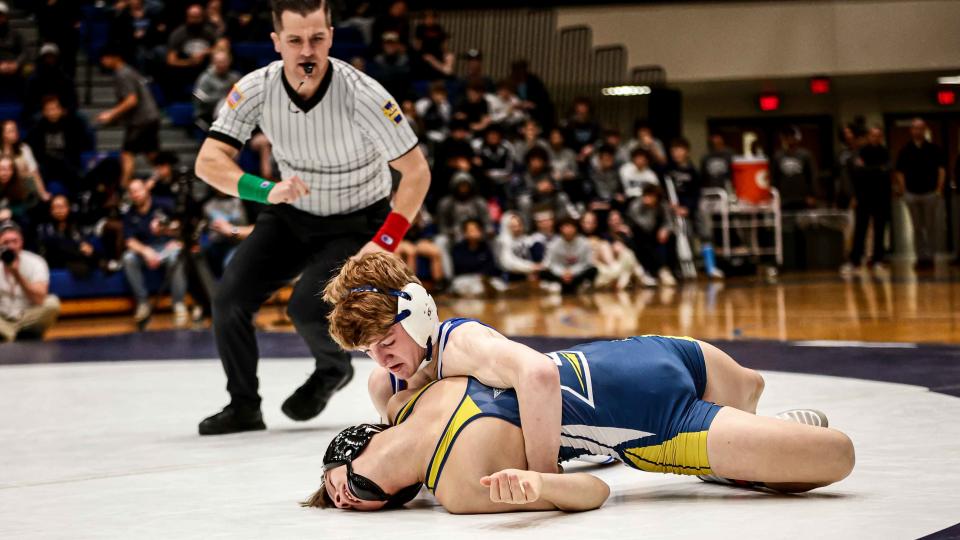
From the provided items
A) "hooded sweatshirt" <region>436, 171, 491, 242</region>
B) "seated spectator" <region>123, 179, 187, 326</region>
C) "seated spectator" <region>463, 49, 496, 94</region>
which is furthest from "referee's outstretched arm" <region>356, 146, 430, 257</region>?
"seated spectator" <region>463, 49, 496, 94</region>

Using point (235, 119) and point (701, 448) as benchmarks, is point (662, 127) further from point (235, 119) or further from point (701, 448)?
point (701, 448)

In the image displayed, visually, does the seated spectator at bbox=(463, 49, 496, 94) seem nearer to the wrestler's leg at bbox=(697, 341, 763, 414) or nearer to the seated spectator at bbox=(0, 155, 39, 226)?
the seated spectator at bbox=(0, 155, 39, 226)

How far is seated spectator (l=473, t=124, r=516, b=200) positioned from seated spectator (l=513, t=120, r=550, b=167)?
8.4 inches

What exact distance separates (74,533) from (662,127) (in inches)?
538

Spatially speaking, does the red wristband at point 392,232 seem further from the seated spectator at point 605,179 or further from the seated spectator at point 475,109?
the seated spectator at point 605,179

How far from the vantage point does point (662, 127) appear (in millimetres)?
15656

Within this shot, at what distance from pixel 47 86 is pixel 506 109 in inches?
187

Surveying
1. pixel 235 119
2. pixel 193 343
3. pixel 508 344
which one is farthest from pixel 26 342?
pixel 508 344

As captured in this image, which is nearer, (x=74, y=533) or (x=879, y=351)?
(x=74, y=533)

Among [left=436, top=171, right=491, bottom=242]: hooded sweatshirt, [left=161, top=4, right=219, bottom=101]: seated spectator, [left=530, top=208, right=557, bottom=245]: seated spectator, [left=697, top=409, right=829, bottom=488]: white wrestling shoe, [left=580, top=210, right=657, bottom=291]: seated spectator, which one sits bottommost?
[left=580, top=210, right=657, bottom=291]: seated spectator

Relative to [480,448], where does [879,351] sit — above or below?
below

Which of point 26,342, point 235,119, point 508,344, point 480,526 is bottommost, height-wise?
point 26,342

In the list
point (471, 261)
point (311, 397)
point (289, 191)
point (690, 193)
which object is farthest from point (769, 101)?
point (289, 191)

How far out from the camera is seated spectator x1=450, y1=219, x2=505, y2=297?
11500mm
